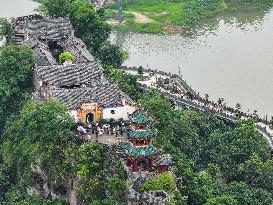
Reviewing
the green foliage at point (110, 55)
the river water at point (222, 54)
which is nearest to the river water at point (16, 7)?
the river water at point (222, 54)

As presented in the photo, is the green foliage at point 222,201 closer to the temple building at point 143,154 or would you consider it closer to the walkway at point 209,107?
the temple building at point 143,154

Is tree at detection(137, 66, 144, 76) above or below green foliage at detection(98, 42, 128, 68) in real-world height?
below

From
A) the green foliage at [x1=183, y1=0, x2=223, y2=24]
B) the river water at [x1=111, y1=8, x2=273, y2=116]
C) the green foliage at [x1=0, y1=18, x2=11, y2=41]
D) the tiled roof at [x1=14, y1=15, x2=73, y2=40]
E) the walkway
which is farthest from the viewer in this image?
the green foliage at [x1=183, y1=0, x2=223, y2=24]

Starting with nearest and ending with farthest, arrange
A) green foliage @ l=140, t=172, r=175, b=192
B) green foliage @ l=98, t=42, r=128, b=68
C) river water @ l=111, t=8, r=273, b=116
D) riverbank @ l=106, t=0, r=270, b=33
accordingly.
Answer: green foliage @ l=140, t=172, r=175, b=192 < river water @ l=111, t=8, r=273, b=116 < green foliage @ l=98, t=42, r=128, b=68 < riverbank @ l=106, t=0, r=270, b=33

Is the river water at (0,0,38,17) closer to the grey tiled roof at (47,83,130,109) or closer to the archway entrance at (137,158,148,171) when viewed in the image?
the grey tiled roof at (47,83,130,109)

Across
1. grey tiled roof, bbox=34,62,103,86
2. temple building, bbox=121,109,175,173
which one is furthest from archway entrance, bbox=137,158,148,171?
grey tiled roof, bbox=34,62,103,86

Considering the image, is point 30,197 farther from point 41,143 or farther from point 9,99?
point 9,99

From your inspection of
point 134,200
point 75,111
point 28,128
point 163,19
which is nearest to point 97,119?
point 75,111
